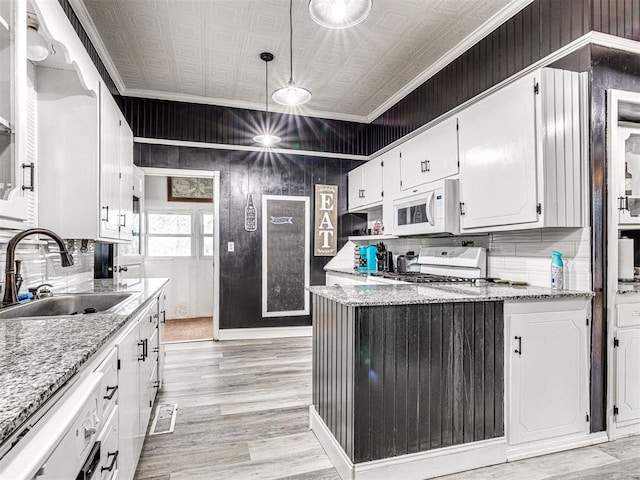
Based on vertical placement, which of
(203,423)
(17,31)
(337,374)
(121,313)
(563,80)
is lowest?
(203,423)

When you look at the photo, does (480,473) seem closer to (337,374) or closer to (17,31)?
(337,374)

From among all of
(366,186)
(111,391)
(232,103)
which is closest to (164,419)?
(111,391)

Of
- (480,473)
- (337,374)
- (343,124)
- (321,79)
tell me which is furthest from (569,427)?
(343,124)

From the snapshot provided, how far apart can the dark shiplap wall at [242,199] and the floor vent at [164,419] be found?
76.7 inches

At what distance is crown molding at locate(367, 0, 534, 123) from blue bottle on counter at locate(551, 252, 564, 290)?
1.76m

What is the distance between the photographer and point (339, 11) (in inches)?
79.7

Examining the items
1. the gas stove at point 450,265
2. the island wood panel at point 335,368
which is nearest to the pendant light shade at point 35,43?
the island wood panel at point 335,368

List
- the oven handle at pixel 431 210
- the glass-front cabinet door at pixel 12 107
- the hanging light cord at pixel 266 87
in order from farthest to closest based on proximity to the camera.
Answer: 1. the hanging light cord at pixel 266 87
2. the oven handle at pixel 431 210
3. the glass-front cabinet door at pixel 12 107

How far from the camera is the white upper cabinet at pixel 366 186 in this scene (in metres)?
4.34

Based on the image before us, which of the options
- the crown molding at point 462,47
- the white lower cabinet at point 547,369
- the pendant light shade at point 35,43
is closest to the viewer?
the pendant light shade at point 35,43

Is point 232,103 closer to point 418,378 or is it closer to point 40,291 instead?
point 40,291

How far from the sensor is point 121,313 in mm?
1559

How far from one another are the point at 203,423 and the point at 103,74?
318cm

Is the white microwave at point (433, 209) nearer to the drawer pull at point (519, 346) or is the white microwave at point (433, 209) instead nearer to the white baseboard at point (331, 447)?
the drawer pull at point (519, 346)
